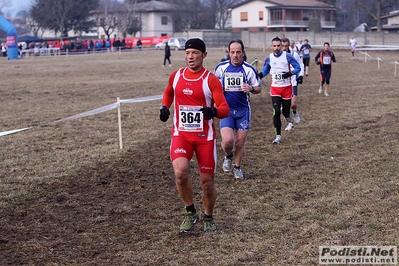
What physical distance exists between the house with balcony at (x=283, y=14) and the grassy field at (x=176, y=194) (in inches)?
3286

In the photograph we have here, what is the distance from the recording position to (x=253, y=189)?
8953 mm

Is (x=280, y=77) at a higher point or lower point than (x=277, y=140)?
higher

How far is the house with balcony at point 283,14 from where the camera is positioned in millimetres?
98562

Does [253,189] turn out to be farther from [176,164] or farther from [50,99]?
[50,99]

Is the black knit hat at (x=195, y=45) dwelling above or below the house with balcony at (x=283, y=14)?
below

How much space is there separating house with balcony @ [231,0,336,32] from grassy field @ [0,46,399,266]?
83.5m

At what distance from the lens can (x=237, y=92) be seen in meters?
9.53

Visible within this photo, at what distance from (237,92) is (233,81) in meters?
0.18

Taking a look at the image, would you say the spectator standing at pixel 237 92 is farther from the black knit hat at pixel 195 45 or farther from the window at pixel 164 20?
the window at pixel 164 20

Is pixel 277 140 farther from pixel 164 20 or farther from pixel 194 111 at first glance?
pixel 164 20

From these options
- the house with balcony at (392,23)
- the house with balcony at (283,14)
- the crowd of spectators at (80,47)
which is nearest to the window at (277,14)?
the house with balcony at (283,14)

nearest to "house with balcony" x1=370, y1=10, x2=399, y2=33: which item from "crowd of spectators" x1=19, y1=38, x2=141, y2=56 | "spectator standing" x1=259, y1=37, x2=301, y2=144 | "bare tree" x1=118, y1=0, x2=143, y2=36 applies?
"crowd of spectators" x1=19, y1=38, x2=141, y2=56

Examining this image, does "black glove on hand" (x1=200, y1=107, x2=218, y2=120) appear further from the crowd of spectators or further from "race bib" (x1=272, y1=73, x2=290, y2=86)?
the crowd of spectators

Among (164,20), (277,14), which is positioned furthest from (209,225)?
(164,20)
